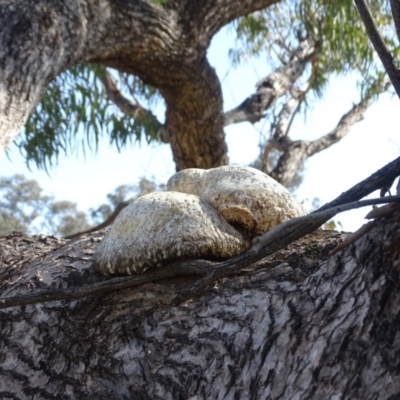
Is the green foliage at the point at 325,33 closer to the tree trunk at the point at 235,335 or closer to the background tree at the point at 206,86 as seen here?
the background tree at the point at 206,86

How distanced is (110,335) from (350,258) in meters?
0.31

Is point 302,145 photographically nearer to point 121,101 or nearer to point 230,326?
point 121,101

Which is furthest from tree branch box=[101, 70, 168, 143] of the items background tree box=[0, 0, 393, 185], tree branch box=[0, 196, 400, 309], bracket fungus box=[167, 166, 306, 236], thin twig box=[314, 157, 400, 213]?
thin twig box=[314, 157, 400, 213]

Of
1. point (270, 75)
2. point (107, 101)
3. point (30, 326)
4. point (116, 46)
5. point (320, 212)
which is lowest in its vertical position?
point (320, 212)

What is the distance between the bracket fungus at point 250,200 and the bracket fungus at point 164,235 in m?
0.03

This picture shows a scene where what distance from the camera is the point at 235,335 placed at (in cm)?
75

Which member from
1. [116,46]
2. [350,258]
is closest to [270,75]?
[116,46]

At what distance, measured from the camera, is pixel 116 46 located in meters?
2.18

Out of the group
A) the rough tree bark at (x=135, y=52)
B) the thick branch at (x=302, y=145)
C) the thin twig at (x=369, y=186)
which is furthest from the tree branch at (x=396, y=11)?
the thick branch at (x=302, y=145)

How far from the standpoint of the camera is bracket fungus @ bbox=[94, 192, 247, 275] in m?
0.83

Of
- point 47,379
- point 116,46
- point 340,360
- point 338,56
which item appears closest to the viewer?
point 340,360

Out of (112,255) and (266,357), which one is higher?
(112,255)

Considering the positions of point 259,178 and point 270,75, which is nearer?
point 259,178

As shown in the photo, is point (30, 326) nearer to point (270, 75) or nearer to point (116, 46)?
point (116, 46)
